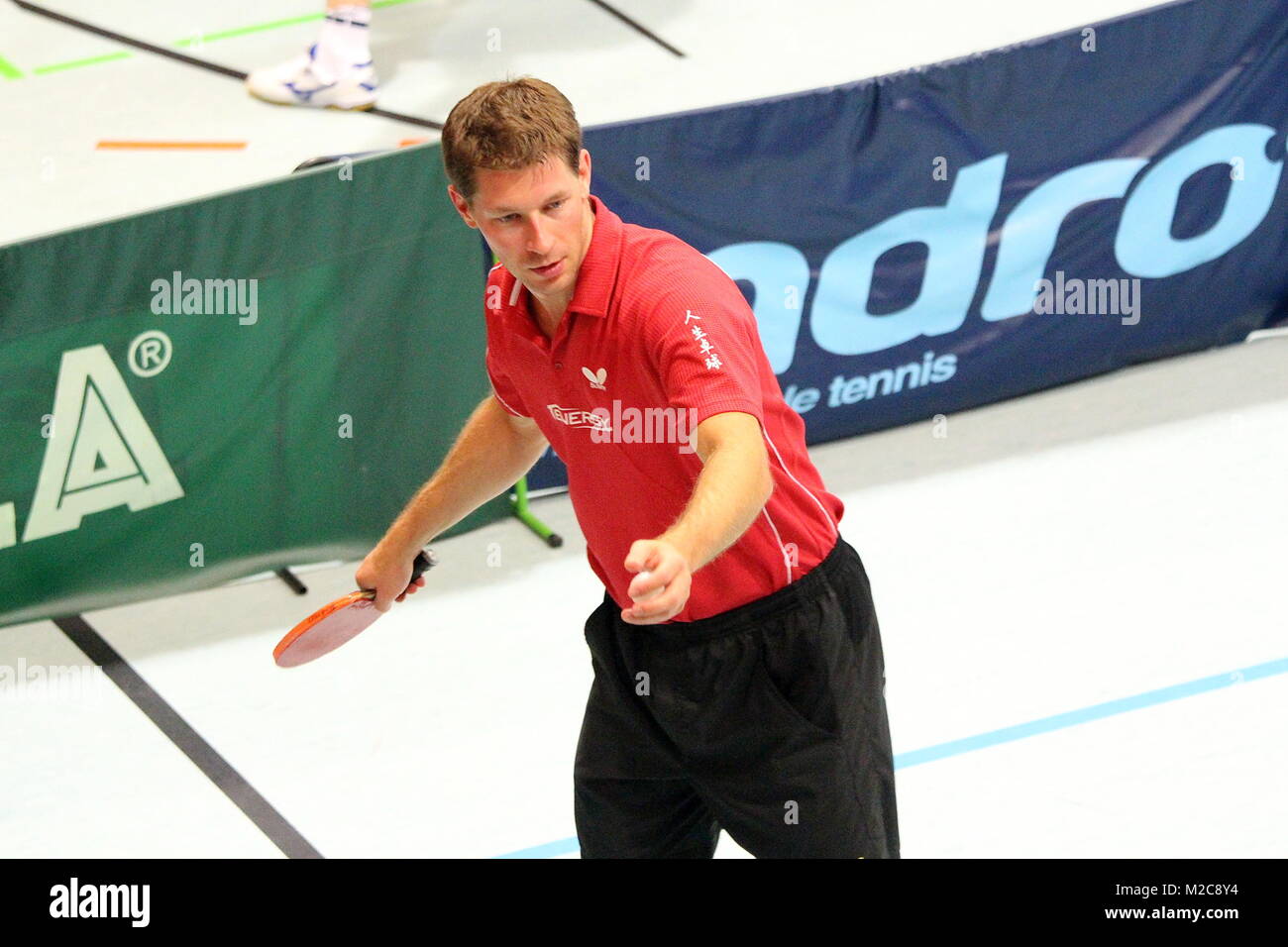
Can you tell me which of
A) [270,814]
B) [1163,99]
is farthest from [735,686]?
[1163,99]

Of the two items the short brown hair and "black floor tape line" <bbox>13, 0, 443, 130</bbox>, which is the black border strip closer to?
"black floor tape line" <bbox>13, 0, 443, 130</bbox>

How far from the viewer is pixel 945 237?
23.1 ft

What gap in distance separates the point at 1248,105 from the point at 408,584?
5042 millimetres

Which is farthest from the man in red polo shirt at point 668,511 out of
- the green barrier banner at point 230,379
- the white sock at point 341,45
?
the white sock at point 341,45

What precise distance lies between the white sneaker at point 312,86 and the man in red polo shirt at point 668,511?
6291 millimetres

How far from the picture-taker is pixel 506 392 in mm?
3539

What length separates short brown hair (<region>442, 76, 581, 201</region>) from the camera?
9.55 feet

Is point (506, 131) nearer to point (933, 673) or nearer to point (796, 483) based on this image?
point (796, 483)

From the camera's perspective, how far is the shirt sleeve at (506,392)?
11.5ft

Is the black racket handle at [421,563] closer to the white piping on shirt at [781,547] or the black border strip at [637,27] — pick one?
the white piping on shirt at [781,547]

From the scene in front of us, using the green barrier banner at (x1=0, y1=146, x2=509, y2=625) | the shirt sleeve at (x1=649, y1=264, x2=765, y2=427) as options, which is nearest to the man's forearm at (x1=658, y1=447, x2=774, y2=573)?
the shirt sleeve at (x1=649, y1=264, x2=765, y2=427)

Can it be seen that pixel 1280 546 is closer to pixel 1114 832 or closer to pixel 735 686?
pixel 1114 832

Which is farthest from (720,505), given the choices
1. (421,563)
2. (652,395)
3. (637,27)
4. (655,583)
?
(637,27)

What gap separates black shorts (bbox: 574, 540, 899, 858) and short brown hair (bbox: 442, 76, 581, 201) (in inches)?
37.8
